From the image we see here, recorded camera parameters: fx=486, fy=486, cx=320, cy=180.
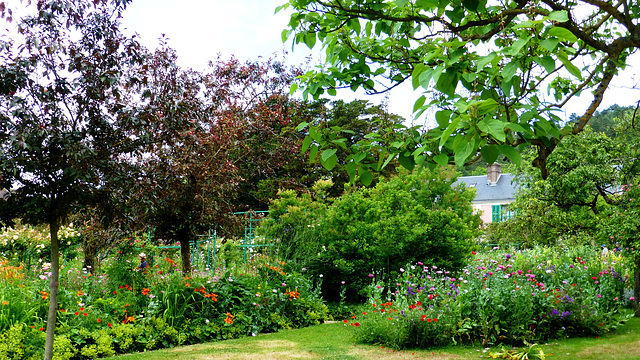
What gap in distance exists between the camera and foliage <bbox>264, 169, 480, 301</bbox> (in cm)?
934

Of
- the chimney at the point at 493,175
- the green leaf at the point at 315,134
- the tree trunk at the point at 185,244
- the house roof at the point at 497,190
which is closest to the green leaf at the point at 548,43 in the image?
the green leaf at the point at 315,134

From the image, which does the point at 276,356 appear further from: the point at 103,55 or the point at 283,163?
the point at 283,163

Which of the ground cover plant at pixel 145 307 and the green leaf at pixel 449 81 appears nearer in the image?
the green leaf at pixel 449 81

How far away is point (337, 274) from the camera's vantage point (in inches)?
379

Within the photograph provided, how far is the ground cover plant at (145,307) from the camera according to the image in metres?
5.71

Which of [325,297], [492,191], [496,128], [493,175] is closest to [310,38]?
[496,128]

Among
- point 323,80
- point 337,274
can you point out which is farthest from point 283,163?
point 323,80

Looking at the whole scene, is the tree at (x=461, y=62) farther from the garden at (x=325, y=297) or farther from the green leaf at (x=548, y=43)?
the garden at (x=325, y=297)

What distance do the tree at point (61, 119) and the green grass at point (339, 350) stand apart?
70.1 inches

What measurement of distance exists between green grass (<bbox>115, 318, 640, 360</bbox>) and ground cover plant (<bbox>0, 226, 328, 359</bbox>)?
369mm

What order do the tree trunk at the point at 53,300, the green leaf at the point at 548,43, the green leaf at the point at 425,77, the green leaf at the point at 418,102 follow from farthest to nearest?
the tree trunk at the point at 53,300, the green leaf at the point at 418,102, the green leaf at the point at 425,77, the green leaf at the point at 548,43

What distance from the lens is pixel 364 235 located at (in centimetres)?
955

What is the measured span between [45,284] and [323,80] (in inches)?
214

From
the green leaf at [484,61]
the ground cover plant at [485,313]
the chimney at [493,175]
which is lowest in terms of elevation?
Answer: the ground cover plant at [485,313]
